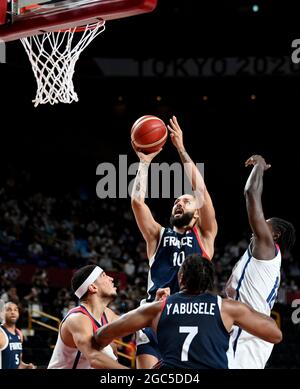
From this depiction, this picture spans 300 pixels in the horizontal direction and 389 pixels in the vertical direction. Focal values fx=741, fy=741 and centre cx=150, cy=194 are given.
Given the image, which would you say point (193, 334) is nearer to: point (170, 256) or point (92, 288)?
point (92, 288)

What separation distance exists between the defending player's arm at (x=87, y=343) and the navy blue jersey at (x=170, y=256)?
718 millimetres

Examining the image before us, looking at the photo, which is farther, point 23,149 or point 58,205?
point 23,149

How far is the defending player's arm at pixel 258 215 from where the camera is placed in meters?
4.31

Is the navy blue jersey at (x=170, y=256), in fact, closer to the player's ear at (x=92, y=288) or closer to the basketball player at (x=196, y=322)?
the player's ear at (x=92, y=288)

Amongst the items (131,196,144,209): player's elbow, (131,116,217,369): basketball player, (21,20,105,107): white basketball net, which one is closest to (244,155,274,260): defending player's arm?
(131,116,217,369): basketball player

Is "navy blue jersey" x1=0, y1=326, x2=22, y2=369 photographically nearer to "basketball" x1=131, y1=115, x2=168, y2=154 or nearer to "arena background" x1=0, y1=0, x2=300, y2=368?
"basketball" x1=131, y1=115, x2=168, y2=154

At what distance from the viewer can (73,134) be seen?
19266mm

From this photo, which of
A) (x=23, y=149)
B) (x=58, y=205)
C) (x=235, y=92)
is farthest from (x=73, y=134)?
(x=235, y=92)

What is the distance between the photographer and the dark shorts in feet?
15.9

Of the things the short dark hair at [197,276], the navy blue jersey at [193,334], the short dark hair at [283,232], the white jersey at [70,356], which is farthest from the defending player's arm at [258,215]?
the white jersey at [70,356]

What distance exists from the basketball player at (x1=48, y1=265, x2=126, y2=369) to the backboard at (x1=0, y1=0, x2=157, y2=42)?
6.33ft
